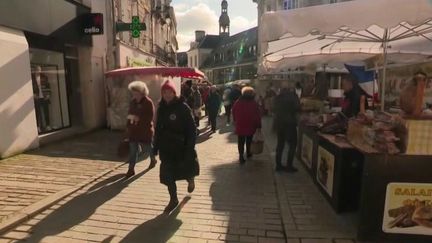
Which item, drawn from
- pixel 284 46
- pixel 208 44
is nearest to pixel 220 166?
pixel 284 46

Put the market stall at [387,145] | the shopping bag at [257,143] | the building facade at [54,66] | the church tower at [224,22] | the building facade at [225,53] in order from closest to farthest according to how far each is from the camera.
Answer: the market stall at [387,145], the building facade at [54,66], the shopping bag at [257,143], the building facade at [225,53], the church tower at [224,22]

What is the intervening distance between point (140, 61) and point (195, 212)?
13496 mm

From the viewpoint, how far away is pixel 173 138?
4852mm

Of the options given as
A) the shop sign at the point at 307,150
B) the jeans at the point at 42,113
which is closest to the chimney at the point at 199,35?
the jeans at the point at 42,113

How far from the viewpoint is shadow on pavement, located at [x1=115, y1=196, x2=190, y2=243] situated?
13.7ft

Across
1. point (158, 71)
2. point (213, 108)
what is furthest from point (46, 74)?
point (213, 108)

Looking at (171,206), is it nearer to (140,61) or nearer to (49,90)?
(49,90)

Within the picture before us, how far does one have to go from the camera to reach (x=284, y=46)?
725 cm

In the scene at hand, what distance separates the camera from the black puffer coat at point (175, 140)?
487 centimetres

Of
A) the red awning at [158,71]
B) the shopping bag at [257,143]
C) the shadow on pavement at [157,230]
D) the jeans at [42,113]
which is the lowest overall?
the shadow on pavement at [157,230]

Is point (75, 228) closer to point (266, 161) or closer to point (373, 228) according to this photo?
point (373, 228)

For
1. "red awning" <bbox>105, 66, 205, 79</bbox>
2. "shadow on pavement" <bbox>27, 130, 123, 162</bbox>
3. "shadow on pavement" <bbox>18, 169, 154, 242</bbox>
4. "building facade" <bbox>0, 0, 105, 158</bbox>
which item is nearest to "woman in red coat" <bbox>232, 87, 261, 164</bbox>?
"shadow on pavement" <bbox>18, 169, 154, 242</bbox>

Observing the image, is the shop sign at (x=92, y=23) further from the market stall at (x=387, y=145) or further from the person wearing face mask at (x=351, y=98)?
the market stall at (x=387, y=145)

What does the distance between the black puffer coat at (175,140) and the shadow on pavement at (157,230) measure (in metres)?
0.49
